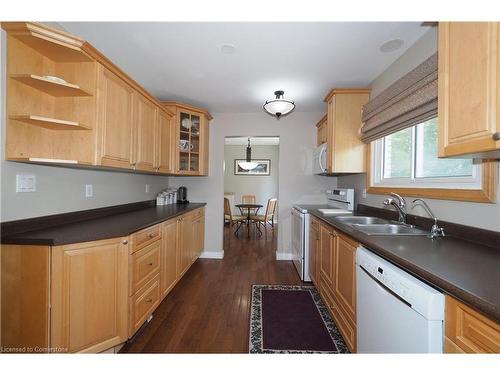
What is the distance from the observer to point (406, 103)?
5.65 ft

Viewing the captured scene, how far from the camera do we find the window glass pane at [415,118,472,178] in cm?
151

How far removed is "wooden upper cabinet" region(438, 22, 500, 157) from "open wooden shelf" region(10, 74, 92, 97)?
2130 mm

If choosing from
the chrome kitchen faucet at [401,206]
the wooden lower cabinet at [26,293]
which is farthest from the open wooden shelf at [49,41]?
the chrome kitchen faucet at [401,206]

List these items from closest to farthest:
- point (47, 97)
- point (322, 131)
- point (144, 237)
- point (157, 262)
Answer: point (47, 97)
point (144, 237)
point (157, 262)
point (322, 131)

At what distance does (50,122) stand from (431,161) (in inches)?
110

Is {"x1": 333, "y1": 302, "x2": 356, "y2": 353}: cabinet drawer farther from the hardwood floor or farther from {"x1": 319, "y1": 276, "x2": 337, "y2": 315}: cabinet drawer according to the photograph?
the hardwood floor

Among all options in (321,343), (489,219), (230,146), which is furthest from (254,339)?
(230,146)

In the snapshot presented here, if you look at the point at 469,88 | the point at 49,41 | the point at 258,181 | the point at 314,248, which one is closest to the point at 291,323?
the point at 314,248

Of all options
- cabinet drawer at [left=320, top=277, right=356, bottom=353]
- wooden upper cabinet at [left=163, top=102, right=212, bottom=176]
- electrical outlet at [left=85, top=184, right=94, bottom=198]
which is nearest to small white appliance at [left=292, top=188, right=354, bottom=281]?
cabinet drawer at [left=320, top=277, right=356, bottom=353]

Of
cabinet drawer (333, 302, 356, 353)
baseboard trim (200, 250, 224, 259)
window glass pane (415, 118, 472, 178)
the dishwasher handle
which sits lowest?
baseboard trim (200, 250, 224, 259)

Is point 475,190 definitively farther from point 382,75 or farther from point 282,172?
point 282,172

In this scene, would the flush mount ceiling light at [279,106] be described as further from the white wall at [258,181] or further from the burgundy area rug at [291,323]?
the white wall at [258,181]

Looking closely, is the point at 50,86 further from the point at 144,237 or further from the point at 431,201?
the point at 431,201
